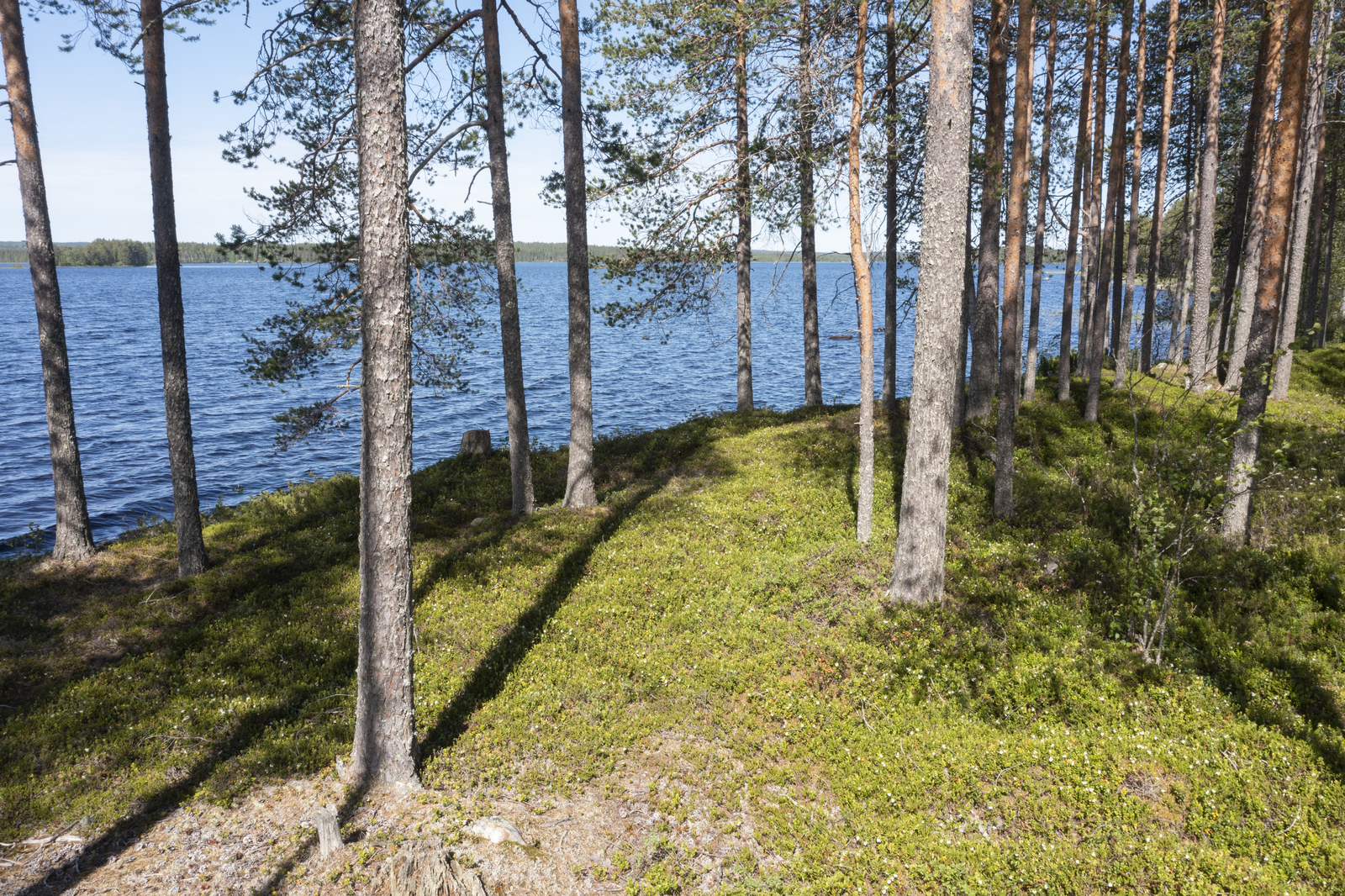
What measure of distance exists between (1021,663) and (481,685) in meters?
6.39

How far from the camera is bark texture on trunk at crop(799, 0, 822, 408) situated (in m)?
10.6

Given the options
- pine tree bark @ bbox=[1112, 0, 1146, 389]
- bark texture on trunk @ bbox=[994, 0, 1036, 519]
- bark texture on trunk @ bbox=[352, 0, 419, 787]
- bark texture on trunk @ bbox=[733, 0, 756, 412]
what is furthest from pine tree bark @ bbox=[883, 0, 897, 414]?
bark texture on trunk @ bbox=[352, 0, 419, 787]

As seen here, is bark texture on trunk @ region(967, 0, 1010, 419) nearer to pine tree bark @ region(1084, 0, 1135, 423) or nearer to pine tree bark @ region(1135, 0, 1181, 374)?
pine tree bark @ region(1084, 0, 1135, 423)

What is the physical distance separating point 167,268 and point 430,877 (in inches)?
399

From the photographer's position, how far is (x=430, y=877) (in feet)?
16.9

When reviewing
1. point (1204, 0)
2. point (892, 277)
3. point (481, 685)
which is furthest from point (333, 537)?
point (1204, 0)

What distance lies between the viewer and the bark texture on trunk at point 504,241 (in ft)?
38.9

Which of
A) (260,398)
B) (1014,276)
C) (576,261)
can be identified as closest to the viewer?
(1014,276)

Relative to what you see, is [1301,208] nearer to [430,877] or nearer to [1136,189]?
[1136,189]

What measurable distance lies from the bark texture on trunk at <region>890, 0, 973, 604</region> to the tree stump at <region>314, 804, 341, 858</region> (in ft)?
23.1

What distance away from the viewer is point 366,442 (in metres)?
6.41

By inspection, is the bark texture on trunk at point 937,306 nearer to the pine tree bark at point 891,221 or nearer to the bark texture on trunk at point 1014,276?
the pine tree bark at point 891,221

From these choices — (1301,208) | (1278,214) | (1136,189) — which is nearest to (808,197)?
(1278,214)

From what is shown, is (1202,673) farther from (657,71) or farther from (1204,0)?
(1204,0)
